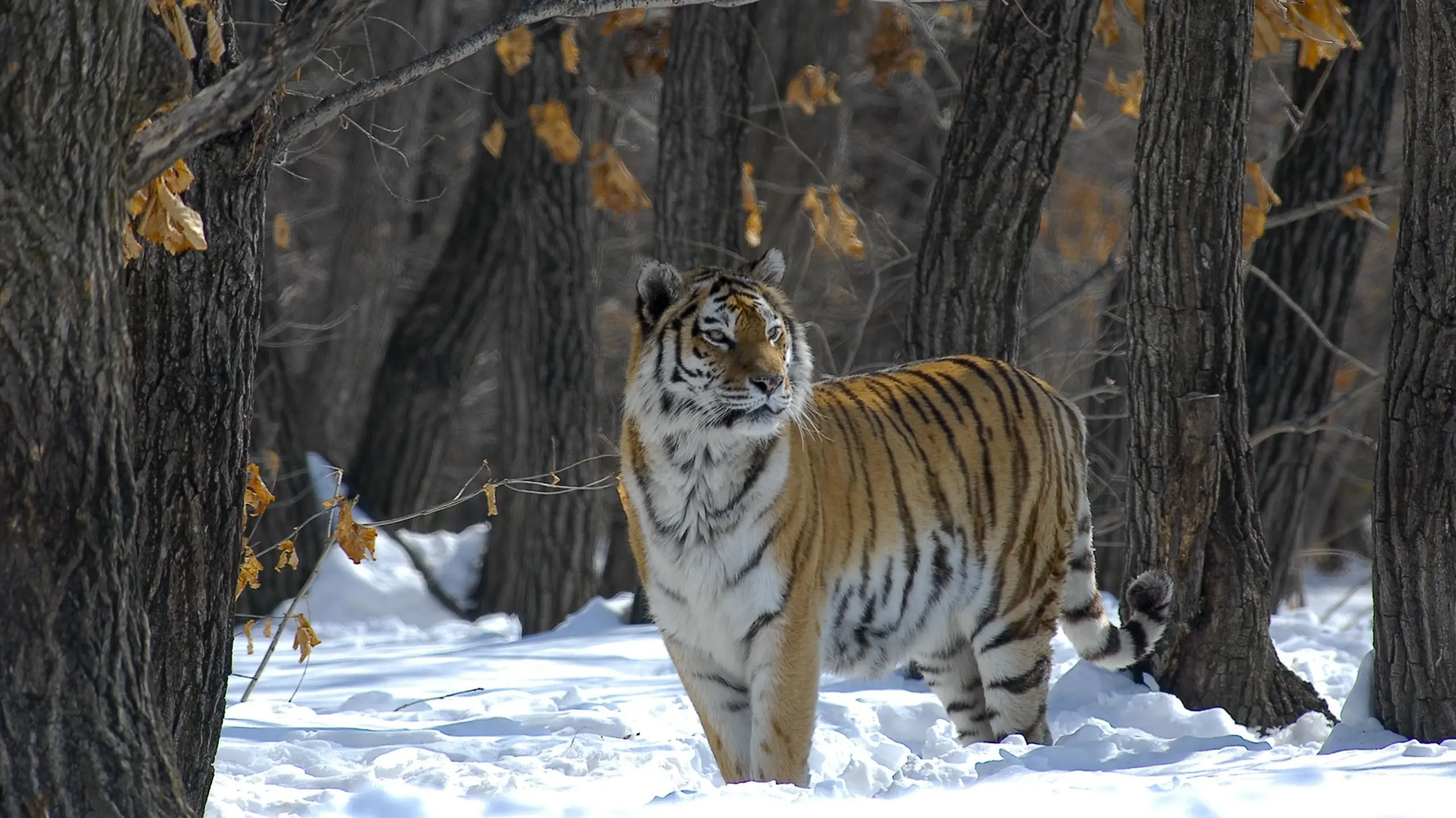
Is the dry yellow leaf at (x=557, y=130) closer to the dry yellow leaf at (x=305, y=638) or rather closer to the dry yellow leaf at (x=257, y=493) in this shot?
the dry yellow leaf at (x=305, y=638)

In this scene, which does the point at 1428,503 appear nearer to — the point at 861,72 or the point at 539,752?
the point at 539,752

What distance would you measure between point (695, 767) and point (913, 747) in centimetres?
101

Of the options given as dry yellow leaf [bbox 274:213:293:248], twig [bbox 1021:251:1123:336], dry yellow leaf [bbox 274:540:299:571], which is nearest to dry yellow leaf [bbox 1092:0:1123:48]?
twig [bbox 1021:251:1123:336]

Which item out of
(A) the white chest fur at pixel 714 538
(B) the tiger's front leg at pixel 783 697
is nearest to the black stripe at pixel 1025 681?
(B) the tiger's front leg at pixel 783 697

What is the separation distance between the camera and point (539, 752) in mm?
5266

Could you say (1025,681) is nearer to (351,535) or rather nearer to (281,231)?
(351,535)

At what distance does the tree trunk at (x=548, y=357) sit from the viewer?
9859 mm

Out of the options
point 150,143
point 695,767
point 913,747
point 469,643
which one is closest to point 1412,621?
point 913,747

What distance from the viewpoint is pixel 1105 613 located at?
565 centimetres

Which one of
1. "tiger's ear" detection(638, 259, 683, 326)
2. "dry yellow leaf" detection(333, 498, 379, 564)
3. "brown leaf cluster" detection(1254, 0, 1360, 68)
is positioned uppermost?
"brown leaf cluster" detection(1254, 0, 1360, 68)

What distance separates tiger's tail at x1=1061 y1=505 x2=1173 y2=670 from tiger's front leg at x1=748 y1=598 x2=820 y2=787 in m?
1.16

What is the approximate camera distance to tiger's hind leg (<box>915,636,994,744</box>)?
5.77 meters

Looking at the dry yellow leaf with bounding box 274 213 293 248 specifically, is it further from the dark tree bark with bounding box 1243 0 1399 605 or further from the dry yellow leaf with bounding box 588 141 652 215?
the dark tree bark with bounding box 1243 0 1399 605

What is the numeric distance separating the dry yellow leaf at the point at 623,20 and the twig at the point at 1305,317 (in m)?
3.40
